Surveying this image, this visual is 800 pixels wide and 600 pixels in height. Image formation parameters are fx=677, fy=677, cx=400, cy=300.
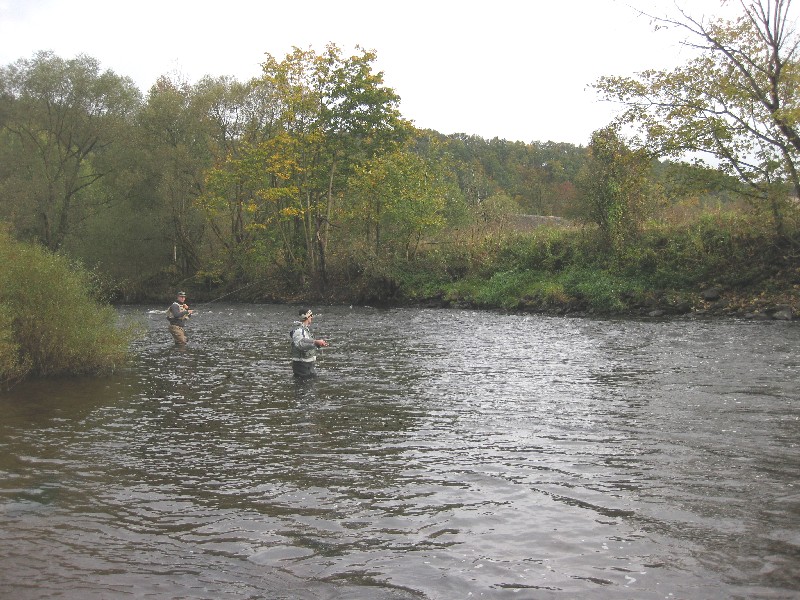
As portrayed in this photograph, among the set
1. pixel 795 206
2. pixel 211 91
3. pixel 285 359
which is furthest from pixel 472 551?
pixel 211 91

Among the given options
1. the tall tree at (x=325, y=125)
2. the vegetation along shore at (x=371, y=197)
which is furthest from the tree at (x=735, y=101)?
the tall tree at (x=325, y=125)

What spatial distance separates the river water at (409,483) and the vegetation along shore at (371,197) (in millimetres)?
16141

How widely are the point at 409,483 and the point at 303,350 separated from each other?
27.4 feet

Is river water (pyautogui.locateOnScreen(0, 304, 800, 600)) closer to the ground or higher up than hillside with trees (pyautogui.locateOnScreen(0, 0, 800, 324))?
closer to the ground

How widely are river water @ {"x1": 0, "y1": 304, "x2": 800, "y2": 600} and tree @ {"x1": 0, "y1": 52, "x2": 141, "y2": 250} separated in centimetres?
3709

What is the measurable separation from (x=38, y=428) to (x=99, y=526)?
550cm

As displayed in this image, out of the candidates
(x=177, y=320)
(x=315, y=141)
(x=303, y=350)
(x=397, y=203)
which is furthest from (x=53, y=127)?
(x=303, y=350)

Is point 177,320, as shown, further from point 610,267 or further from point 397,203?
point 397,203

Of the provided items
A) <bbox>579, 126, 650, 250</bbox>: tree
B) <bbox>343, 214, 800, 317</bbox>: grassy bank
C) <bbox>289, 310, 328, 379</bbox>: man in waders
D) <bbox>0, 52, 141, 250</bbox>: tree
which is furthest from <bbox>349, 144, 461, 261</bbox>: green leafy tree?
<bbox>289, 310, 328, 379</bbox>: man in waders

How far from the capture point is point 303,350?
17219 millimetres

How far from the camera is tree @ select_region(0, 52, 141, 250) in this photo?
48.4m

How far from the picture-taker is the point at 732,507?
8.11 meters

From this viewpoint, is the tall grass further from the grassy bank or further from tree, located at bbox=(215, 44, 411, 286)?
tree, located at bbox=(215, 44, 411, 286)

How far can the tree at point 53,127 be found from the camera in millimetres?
48375
